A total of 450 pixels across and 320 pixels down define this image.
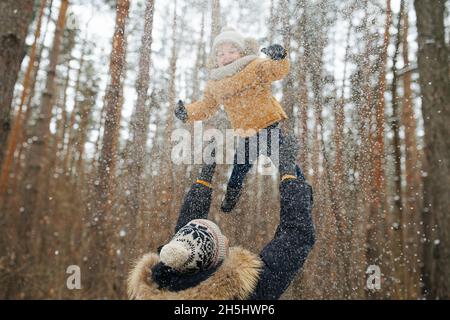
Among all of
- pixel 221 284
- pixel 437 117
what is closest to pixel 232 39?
pixel 221 284

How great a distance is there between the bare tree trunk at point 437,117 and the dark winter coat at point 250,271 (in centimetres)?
201

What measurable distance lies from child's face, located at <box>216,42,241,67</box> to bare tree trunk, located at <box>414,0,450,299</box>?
6.69ft

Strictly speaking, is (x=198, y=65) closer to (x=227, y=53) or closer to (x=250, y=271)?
(x=227, y=53)

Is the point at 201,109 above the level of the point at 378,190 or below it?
above

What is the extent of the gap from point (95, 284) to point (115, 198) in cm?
171

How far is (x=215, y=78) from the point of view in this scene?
259cm

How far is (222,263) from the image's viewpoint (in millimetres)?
1780

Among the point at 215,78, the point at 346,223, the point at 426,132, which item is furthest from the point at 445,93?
the point at 215,78

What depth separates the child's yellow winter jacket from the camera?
2.34m

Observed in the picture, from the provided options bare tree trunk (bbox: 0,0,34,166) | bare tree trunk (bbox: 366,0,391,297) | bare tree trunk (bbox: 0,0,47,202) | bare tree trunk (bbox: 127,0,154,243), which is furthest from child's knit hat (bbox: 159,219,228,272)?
bare tree trunk (bbox: 0,0,47,202)

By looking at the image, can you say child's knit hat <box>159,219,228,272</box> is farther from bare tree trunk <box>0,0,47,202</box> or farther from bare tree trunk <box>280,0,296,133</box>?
bare tree trunk <box>0,0,47,202</box>

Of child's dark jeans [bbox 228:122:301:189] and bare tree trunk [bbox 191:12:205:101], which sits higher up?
bare tree trunk [bbox 191:12:205:101]

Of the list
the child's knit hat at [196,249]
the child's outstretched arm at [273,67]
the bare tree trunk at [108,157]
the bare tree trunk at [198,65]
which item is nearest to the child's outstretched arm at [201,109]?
the child's outstretched arm at [273,67]

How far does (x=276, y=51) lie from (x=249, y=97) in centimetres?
40
